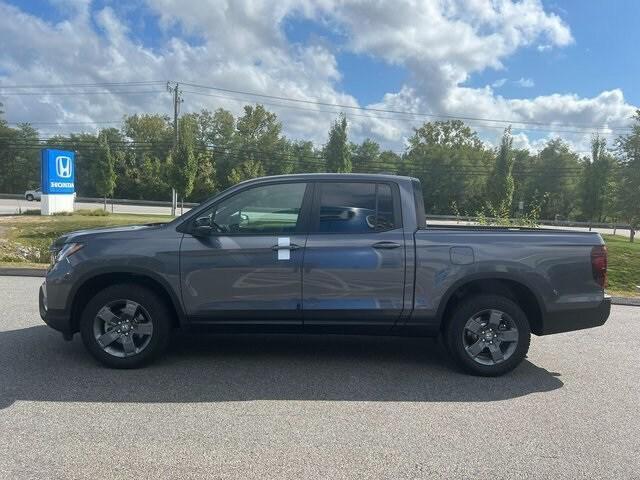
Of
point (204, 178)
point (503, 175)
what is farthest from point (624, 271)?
point (204, 178)

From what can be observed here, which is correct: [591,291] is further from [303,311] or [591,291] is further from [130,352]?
[130,352]

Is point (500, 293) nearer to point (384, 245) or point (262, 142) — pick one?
point (384, 245)

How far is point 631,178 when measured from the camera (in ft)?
73.3

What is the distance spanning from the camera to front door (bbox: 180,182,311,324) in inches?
180

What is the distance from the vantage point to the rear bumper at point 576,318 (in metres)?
4.71

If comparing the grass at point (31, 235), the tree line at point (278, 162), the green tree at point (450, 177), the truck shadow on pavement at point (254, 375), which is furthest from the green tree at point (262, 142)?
the truck shadow on pavement at point (254, 375)

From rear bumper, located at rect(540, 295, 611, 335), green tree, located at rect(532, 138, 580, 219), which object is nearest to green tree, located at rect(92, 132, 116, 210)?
rear bumper, located at rect(540, 295, 611, 335)

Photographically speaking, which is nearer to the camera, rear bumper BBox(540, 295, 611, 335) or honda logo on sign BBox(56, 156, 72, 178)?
rear bumper BBox(540, 295, 611, 335)

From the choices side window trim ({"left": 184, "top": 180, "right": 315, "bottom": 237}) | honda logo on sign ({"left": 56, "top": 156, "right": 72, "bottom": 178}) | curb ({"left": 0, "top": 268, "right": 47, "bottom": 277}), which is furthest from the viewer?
honda logo on sign ({"left": 56, "top": 156, "right": 72, "bottom": 178})

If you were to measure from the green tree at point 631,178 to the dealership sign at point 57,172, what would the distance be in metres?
28.0

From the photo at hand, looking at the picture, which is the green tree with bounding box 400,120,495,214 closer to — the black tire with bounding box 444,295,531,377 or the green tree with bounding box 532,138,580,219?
the green tree with bounding box 532,138,580,219

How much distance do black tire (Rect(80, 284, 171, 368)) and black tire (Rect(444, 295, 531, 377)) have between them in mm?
2681

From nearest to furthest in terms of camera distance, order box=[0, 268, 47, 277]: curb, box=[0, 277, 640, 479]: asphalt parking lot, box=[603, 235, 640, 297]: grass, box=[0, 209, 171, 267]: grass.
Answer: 1. box=[0, 277, 640, 479]: asphalt parking lot
2. box=[0, 268, 47, 277]: curb
3. box=[603, 235, 640, 297]: grass
4. box=[0, 209, 171, 267]: grass

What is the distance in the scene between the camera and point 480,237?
468cm
